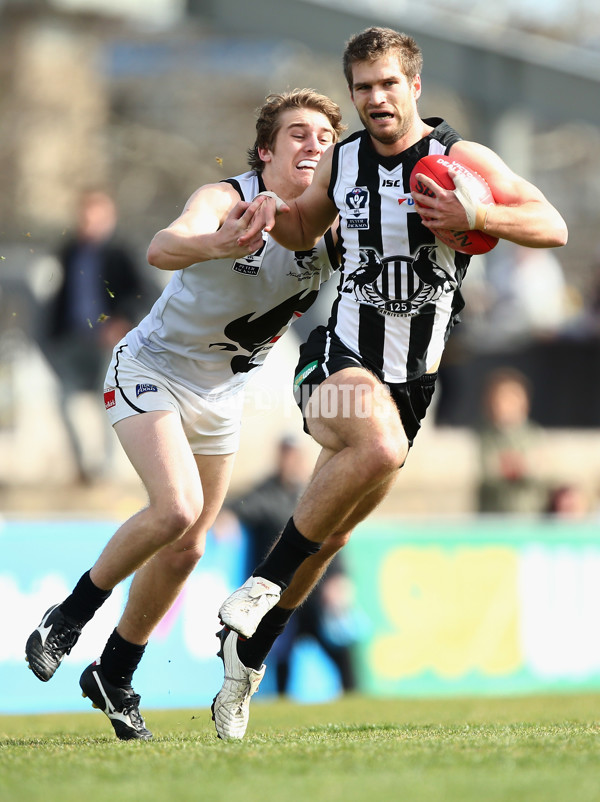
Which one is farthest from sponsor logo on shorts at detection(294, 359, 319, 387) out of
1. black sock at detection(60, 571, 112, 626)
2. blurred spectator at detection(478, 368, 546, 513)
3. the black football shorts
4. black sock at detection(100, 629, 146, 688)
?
blurred spectator at detection(478, 368, 546, 513)

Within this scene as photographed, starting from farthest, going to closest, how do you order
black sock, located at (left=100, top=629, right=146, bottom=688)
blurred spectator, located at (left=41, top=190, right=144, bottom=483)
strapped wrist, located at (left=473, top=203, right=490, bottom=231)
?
blurred spectator, located at (left=41, top=190, right=144, bottom=483)
black sock, located at (left=100, top=629, right=146, bottom=688)
strapped wrist, located at (left=473, top=203, right=490, bottom=231)

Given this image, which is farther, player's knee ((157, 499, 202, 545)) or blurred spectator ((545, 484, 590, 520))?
blurred spectator ((545, 484, 590, 520))

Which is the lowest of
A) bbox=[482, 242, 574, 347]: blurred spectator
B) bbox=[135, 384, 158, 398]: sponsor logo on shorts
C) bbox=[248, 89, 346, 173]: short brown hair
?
bbox=[135, 384, 158, 398]: sponsor logo on shorts

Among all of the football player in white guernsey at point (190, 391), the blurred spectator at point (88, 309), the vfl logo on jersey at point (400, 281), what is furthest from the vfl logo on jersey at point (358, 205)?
the blurred spectator at point (88, 309)

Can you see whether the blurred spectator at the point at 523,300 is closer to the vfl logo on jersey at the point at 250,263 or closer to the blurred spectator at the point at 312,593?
the blurred spectator at the point at 312,593

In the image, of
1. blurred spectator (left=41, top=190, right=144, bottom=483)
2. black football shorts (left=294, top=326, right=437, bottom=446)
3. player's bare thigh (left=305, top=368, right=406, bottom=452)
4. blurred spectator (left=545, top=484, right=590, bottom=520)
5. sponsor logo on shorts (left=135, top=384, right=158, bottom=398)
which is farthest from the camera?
blurred spectator (left=545, top=484, right=590, bottom=520)

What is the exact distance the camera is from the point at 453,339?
42.5ft

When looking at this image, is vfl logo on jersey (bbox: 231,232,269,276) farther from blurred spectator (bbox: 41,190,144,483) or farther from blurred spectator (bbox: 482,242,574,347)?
blurred spectator (bbox: 482,242,574,347)

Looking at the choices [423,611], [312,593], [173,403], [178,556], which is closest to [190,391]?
[173,403]

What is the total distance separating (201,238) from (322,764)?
2.25m

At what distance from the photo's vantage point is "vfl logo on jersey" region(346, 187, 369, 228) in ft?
18.9

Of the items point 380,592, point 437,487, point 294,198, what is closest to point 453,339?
point 437,487

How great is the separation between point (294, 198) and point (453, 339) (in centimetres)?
699

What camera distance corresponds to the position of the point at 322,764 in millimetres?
4645
